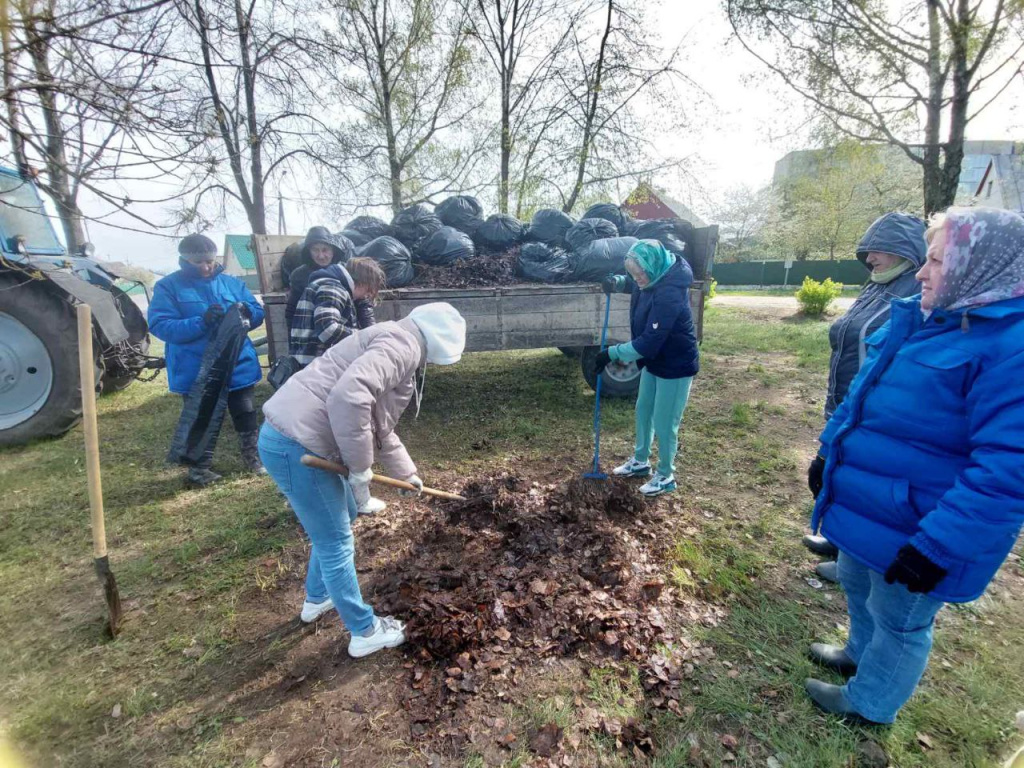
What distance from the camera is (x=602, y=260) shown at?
499cm

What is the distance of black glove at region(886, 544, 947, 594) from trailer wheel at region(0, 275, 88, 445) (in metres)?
6.07

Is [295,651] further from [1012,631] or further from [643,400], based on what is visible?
[1012,631]

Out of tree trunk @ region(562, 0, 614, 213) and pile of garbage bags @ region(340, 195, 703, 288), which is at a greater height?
tree trunk @ region(562, 0, 614, 213)

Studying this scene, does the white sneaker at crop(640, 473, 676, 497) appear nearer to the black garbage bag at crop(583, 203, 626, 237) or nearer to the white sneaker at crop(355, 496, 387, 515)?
the white sneaker at crop(355, 496, 387, 515)

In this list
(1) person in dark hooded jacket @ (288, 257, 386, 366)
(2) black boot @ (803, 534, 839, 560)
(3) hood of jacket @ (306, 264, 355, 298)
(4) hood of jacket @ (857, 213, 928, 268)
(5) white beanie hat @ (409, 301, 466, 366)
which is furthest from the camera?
(3) hood of jacket @ (306, 264, 355, 298)

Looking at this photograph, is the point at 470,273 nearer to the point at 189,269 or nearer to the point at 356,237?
the point at 356,237

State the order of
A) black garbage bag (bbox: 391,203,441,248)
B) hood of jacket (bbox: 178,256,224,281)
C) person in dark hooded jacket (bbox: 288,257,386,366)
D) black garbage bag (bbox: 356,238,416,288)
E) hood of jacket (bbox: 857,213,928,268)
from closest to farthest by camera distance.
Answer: hood of jacket (bbox: 857,213,928,268)
person in dark hooded jacket (bbox: 288,257,386,366)
hood of jacket (bbox: 178,256,224,281)
black garbage bag (bbox: 356,238,416,288)
black garbage bag (bbox: 391,203,441,248)

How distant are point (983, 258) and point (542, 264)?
4.23 m

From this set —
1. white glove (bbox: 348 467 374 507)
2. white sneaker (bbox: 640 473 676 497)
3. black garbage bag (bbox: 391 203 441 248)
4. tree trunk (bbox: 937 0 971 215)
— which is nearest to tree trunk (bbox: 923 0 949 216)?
tree trunk (bbox: 937 0 971 215)

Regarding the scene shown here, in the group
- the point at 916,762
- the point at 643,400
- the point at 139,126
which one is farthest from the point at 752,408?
the point at 139,126

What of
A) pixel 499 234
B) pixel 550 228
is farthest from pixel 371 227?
pixel 550 228

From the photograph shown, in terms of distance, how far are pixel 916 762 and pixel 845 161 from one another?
10.1 metres

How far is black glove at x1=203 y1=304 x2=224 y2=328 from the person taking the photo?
3.41 m

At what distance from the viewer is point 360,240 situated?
5625mm
